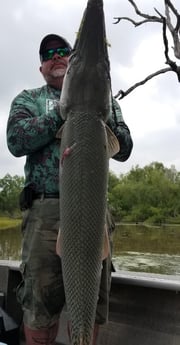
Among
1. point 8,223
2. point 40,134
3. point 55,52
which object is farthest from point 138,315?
A: point 8,223

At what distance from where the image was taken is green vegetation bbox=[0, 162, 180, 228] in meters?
58.8

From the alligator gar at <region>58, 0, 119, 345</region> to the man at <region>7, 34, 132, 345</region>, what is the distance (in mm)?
553

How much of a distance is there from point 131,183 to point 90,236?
2550 inches

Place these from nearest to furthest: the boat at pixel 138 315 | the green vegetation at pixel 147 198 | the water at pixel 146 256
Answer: the boat at pixel 138 315
the water at pixel 146 256
the green vegetation at pixel 147 198

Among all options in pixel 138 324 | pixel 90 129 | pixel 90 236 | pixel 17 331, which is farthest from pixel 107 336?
pixel 90 129

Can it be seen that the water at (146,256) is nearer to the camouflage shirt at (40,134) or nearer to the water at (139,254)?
the water at (139,254)

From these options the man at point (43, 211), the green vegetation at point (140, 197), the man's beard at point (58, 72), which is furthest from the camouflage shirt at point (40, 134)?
the green vegetation at point (140, 197)

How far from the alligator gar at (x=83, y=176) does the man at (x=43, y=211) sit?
55cm

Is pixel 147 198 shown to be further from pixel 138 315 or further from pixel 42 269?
pixel 42 269

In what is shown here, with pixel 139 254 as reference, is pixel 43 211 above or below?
above

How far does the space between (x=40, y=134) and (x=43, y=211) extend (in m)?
0.55

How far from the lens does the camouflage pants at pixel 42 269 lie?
287 centimetres

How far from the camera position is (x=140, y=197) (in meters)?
62.2

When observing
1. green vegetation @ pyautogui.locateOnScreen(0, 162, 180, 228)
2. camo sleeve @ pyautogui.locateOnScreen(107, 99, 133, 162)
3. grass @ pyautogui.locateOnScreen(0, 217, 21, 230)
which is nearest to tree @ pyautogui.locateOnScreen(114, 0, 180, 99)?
camo sleeve @ pyautogui.locateOnScreen(107, 99, 133, 162)
